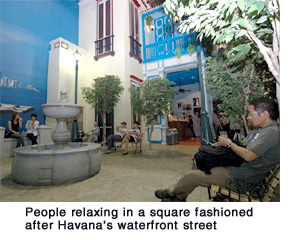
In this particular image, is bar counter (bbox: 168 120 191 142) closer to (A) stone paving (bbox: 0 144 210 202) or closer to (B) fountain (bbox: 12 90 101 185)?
(A) stone paving (bbox: 0 144 210 202)

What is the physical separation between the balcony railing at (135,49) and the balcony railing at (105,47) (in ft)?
3.71

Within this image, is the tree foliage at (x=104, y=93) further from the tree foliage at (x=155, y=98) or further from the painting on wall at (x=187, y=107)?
the painting on wall at (x=187, y=107)

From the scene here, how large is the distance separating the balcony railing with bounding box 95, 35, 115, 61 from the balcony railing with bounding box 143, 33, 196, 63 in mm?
2073

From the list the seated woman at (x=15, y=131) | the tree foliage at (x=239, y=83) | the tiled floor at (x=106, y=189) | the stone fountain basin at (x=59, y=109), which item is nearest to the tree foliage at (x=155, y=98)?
the tree foliage at (x=239, y=83)

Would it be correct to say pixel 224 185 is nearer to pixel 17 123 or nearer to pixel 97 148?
pixel 97 148

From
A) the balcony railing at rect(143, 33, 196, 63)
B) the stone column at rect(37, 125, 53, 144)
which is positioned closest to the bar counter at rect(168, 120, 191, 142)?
the balcony railing at rect(143, 33, 196, 63)

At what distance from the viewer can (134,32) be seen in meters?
9.20

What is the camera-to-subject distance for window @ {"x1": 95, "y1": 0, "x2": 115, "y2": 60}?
864 centimetres

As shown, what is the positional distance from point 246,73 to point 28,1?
9.50 metres

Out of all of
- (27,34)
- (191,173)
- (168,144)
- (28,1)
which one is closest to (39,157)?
(191,173)

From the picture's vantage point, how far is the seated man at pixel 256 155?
140cm

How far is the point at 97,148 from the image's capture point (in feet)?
10.9
